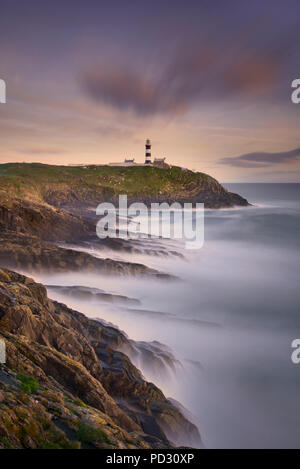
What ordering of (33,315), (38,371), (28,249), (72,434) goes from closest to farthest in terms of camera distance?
(72,434), (38,371), (33,315), (28,249)

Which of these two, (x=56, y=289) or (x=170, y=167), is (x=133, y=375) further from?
(x=170, y=167)

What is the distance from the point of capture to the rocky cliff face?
4.47m

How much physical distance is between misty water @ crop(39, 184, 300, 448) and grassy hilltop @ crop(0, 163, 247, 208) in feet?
167

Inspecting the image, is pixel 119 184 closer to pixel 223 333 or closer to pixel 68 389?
pixel 223 333

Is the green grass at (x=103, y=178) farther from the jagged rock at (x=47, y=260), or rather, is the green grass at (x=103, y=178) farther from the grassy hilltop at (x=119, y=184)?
the jagged rock at (x=47, y=260)

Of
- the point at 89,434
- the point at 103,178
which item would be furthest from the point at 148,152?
the point at 89,434

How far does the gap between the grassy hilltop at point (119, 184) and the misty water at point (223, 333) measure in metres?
50.8

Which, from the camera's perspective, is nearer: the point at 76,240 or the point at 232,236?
the point at 76,240

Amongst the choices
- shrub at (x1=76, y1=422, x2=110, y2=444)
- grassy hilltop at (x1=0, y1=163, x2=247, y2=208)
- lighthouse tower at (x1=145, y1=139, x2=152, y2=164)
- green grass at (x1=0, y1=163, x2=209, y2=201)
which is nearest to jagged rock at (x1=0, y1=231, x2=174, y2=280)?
shrub at (x1=76, y1=422, x2=110, y2=444)

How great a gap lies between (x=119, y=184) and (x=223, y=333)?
81728 millimetres

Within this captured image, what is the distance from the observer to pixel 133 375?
8.72 meters

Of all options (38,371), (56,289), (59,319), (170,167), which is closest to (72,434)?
(38,371)

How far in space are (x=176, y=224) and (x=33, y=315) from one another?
5252cm
